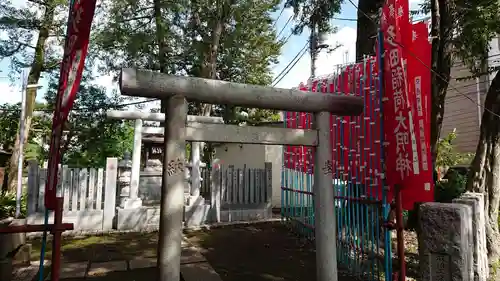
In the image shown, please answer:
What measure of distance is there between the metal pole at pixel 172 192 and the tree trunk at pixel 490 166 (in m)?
5.37

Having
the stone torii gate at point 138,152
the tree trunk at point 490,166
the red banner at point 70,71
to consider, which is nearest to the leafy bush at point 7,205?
the stone torii gate at point 138,152

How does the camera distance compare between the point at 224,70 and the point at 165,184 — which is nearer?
the point at 165,184

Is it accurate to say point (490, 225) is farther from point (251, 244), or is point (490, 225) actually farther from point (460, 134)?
point (460, 134)

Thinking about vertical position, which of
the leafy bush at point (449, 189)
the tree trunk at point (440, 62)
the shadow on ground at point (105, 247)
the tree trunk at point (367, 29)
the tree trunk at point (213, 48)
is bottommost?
the shadow on ground at point (105, 247)

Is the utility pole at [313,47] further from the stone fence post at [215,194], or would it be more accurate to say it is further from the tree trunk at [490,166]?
the tree trunk at [490,166]

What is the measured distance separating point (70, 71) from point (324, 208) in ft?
10.4

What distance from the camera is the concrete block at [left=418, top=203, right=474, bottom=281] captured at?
2.95 meters

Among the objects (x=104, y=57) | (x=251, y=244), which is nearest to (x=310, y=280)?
(x=251, y=244)

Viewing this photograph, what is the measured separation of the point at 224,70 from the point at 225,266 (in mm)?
11990

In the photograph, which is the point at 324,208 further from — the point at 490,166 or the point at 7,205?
the point at 7,205

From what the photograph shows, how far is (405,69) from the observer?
3.61m

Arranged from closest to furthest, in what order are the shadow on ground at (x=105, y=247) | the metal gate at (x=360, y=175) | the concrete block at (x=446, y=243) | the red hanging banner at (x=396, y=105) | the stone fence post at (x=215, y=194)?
1. the concrete block at (x=446, y=243)
2. the red hanging banner at (x=396, y=105)
3. the metal gate at (x=360, y=175)
4. the shadow on ground at (x=105, y=247)
5. the stone fence post at (x=215, y=194)

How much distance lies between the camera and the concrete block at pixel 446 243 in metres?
2.95

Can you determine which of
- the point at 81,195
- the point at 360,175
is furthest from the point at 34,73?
the point at 360,175
